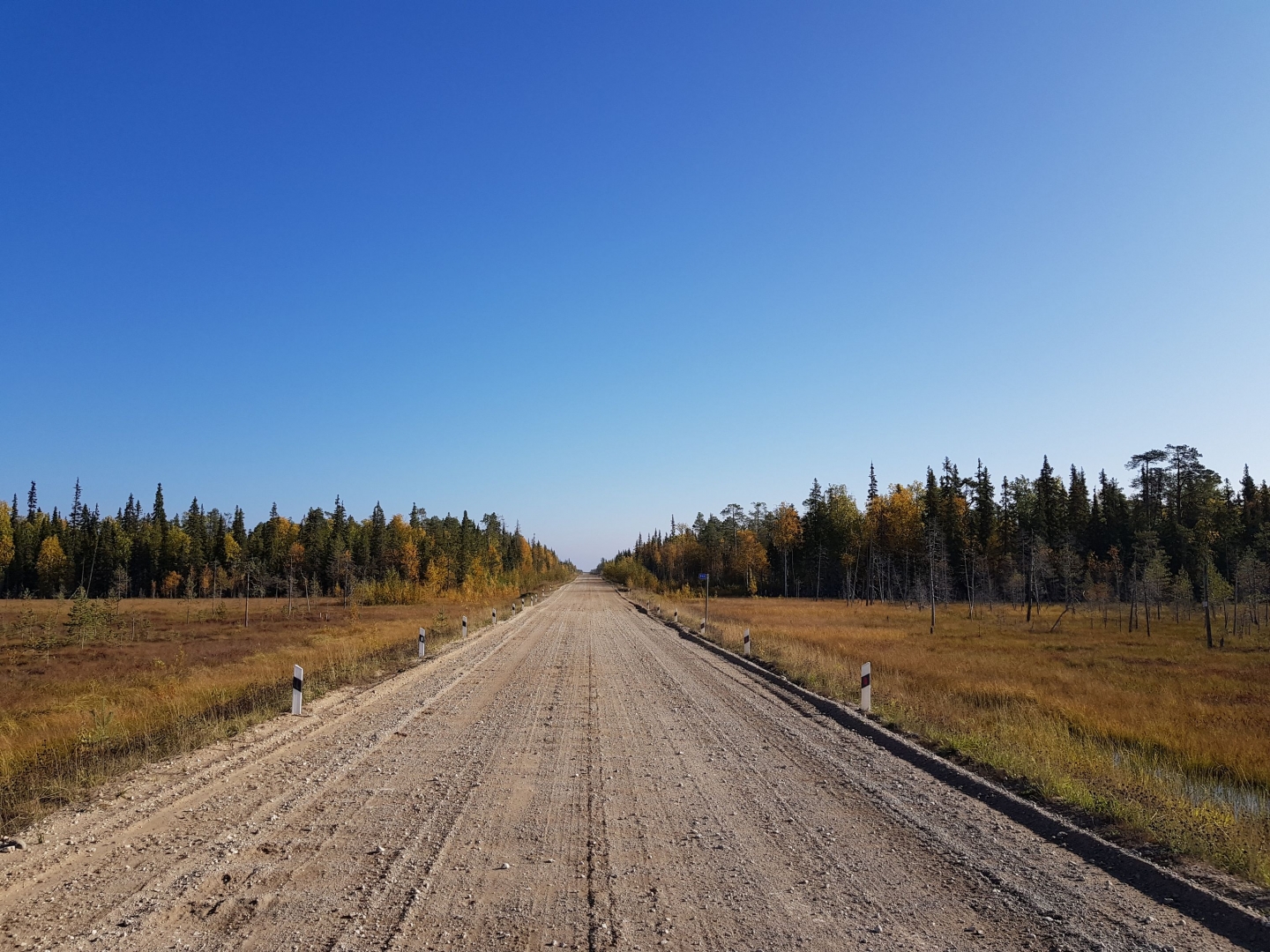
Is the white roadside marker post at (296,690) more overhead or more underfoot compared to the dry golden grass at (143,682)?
more overhead

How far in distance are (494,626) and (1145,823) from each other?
3089cm

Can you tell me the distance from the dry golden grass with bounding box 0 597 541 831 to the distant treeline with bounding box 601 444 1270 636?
4839cm

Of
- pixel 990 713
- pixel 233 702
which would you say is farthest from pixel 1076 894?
pixel 233 702

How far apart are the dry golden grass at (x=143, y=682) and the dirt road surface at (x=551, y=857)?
3.74 feet

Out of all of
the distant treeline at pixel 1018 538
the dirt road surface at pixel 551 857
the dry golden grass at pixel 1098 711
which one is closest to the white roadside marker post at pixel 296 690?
the dirt road surface at pixel 551 857

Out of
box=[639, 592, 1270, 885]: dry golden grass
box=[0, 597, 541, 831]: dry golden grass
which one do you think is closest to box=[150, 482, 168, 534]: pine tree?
box=[0, 597, 541, 831]: dry golden grass

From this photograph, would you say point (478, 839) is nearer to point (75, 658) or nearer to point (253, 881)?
point (253, 881)

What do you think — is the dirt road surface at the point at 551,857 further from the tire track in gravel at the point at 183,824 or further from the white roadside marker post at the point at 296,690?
the white roadside marker post at the point at 296,690

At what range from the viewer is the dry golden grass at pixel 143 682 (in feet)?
30.5

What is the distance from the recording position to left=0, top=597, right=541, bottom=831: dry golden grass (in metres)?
9.30

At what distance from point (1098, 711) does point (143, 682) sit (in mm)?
27932

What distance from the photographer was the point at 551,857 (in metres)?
5.85

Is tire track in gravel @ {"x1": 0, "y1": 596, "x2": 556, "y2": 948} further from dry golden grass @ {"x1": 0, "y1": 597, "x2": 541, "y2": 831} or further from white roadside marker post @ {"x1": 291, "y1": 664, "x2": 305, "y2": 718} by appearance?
dry golden grass @ {"x1": 0, "y1": 597, "x2": 541, "y2": 831}

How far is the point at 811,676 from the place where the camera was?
16922 mm
